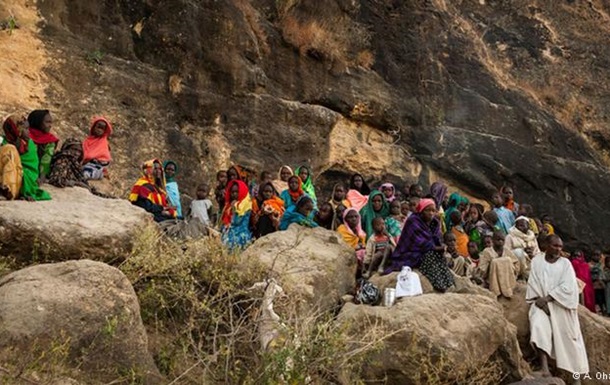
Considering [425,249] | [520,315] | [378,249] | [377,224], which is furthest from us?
[377,224]

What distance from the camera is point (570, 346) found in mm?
7539

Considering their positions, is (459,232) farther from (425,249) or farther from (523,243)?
(425,249)

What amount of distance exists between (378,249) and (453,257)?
1.27 meters

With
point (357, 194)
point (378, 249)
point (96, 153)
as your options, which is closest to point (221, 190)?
point (96, 153)

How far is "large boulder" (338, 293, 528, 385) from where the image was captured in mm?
5883

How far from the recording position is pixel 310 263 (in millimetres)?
7246

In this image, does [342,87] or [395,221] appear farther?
[342,87]

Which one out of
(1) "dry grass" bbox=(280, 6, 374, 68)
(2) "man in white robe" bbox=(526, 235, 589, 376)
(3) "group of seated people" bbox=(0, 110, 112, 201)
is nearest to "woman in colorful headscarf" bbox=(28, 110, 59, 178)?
(3) "group of seated people" bbox=(0, 110, 112, 201)

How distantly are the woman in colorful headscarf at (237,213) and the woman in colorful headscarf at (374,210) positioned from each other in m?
1.59

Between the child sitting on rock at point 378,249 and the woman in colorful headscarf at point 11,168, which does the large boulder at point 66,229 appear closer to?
the woman in colorful headscarf at point 11,168

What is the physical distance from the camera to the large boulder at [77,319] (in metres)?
4.43

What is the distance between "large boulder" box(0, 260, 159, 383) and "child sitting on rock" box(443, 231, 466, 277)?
452 centimetres

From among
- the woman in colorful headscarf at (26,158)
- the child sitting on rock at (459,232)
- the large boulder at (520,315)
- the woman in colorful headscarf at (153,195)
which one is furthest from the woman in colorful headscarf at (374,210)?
the woman in colorful headscarf at (26,158)

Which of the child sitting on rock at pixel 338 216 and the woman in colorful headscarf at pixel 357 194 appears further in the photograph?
the woman in colorful headscarf at pixel 357 194
